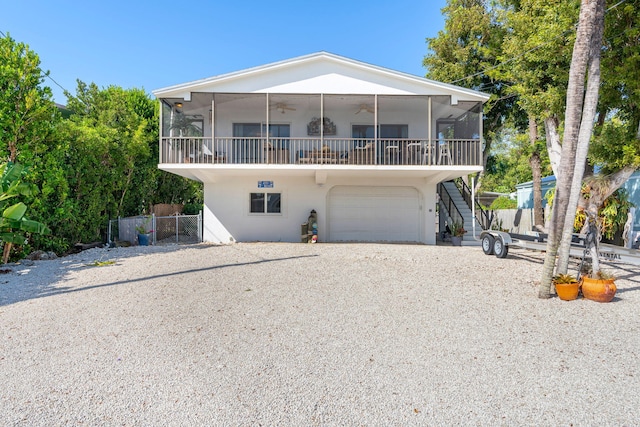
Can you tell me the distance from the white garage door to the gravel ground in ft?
→ 21.5

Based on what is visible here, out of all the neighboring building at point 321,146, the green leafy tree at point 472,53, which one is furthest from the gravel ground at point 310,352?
the green leafy tree at point 472,53

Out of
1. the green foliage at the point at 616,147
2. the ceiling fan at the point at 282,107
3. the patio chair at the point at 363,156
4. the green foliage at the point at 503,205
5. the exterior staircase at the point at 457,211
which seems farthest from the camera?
the green foliage at the point at 503,205

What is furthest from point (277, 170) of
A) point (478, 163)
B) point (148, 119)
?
point (148, 119)

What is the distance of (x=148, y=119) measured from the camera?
16000 millimetres

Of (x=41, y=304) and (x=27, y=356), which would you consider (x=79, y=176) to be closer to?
(x=41, y=304)

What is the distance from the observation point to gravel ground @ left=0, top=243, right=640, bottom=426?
9.03 ft

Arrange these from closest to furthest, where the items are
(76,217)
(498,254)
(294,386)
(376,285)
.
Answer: (294,386), (376,285), (498,254), (76,217)

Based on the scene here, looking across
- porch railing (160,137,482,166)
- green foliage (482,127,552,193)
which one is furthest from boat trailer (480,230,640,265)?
green foliage (482,127,552,193)

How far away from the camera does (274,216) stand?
44.5 feet

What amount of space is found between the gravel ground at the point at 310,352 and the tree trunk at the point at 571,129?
64 cm

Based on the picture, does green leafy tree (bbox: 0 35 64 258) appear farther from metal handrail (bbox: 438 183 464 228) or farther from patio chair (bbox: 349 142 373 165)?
metal handrail (bbox: 438 183 464 228)

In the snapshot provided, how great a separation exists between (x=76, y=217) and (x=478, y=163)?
537 inches

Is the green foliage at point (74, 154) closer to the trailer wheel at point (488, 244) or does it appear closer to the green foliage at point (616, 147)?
the trailer wheel at point (488, 244)

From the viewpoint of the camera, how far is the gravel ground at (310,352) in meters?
2.75
